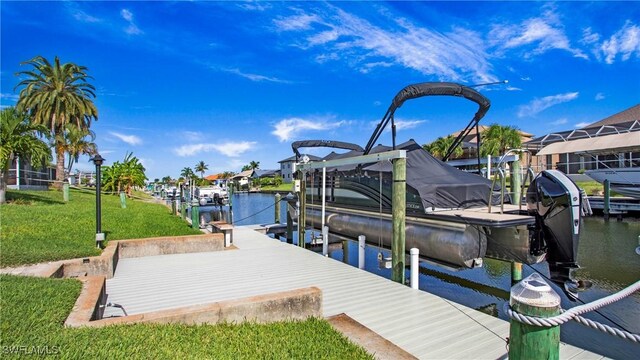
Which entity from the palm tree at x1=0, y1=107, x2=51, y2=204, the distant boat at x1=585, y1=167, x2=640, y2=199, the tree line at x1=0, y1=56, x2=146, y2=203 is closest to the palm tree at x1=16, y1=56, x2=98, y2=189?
the tree line at x1=0, y1=56, x2=146, y2=203

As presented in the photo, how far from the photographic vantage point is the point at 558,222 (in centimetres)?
571

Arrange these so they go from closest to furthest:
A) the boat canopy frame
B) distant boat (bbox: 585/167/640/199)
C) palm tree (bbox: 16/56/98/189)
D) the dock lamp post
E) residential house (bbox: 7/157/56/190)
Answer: the dock lamp post → the boat canopy frame → distant boat (bbox: 585/167/640/199) → residential house (bbox: 7/157/56/190) → palm tree (bbox: 16/56/98/189)

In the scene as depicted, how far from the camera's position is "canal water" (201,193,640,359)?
5707 millimetres

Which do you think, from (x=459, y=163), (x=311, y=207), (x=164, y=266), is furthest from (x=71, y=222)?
(x=459, y=163)

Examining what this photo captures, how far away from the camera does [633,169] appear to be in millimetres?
17172

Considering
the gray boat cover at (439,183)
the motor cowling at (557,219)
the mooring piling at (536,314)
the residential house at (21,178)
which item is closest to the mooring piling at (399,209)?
the gray boat cover at (439,183)

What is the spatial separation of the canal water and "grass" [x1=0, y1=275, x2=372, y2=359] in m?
3.84

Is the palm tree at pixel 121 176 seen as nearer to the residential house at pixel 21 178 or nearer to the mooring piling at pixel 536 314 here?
the residential house at pixel 21 178

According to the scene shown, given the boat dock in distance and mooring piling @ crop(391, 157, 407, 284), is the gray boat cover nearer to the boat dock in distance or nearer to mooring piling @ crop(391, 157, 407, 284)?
mooring piling @ crop(391, 157, 407, 284)

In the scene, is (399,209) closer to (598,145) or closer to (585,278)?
(585,278)

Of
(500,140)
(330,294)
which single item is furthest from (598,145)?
(500,140)

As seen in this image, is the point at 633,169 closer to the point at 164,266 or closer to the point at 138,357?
the point at 164,266

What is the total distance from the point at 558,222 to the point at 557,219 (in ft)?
0.15

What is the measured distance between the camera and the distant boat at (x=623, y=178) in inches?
685
